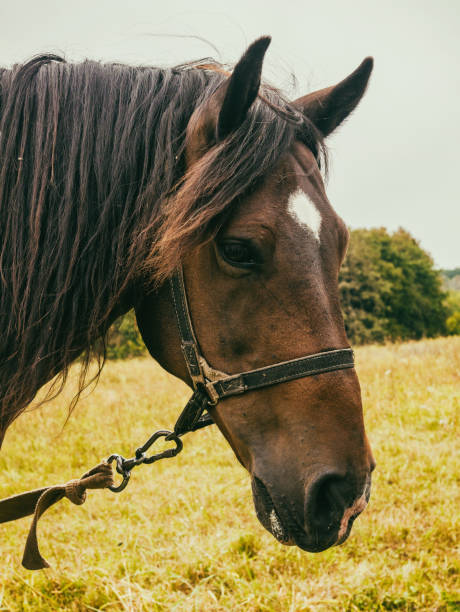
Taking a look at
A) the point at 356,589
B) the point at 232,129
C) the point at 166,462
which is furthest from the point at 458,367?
the point at 232,129

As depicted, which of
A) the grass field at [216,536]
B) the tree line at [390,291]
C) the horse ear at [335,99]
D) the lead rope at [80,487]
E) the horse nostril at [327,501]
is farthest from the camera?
the tree line at [390,291]

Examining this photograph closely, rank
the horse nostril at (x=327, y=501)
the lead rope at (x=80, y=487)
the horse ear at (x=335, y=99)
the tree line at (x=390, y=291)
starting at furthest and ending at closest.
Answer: the tree line at (x=390, y=291) < the horse ear at (x=335, y=99) < the lead rope at (x=80, y=487) < the horse nostril at (x=327, y=501)

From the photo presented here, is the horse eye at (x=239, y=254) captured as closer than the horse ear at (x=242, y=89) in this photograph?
No

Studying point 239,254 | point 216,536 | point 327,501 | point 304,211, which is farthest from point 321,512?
point 216,536

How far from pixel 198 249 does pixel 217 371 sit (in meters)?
0.42

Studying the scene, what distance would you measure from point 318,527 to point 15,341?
1.20 m

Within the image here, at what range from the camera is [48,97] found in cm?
170

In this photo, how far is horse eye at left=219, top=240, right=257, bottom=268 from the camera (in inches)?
59.2

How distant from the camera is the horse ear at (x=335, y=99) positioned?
75.3 inches

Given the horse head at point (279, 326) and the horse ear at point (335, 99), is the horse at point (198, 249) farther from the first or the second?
the horse ear at point (335, 99)

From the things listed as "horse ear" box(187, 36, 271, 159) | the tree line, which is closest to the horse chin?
"horse ear" box(187, 36, 271, 159)

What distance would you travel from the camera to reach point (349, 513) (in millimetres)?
1385

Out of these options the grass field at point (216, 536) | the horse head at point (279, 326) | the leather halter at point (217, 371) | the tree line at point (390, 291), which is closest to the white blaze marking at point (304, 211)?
the horse head at point (279, 326)

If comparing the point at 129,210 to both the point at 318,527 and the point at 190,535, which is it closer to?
the point at 318,527
